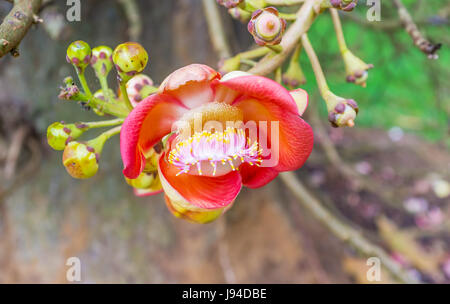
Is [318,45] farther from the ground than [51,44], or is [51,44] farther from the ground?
[51,44]

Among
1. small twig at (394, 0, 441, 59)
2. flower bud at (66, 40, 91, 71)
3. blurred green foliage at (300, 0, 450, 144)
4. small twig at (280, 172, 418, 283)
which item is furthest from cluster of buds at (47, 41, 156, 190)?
blurred green foliage at (300, 0, 450, 144)

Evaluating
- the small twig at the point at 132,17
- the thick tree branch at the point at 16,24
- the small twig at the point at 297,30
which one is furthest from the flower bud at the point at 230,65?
the small twig at the point at 132,17

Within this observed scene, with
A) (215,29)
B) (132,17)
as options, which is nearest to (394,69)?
(215,29)

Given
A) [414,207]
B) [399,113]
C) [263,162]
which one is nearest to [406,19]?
[263,162]

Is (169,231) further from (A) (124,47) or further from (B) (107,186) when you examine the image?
(A) (124,47)

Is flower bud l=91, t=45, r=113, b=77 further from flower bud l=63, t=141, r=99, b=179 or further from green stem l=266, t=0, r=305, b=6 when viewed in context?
green stem l=266, t=0, r=305, b=6
